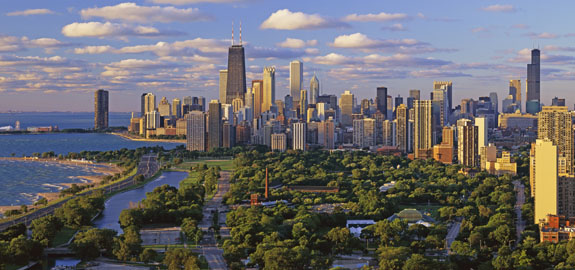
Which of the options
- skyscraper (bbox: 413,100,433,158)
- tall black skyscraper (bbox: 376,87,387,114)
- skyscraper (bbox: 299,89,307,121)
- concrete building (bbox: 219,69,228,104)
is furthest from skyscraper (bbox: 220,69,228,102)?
skyscraper (bbox: 413,100,433,158)

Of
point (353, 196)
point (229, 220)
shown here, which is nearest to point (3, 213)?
point (229, 220)

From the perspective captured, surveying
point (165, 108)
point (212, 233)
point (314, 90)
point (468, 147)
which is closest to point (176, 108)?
point (165, 108)

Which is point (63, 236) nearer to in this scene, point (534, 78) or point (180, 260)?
point (180, 260)

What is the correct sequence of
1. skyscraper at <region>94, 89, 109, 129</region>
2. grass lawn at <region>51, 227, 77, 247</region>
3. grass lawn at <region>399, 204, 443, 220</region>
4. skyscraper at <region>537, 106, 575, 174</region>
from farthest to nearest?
skyscraper at <region>94, 89, 109, 129</region> < skyscraper at <region>537, 106, 575, 174</region> < grass lawn at <region>399, 204, 443, 220</region> < grass lawn at <region>51, 227, 77, 247</region>

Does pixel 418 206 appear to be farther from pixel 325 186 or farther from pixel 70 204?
pixel 70 204

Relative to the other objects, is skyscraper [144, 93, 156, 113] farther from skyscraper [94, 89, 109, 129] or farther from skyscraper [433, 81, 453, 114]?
skyscraper [433, 81, 453, 114]

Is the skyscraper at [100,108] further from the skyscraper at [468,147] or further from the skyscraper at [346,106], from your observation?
the skyscraper at [468,147]

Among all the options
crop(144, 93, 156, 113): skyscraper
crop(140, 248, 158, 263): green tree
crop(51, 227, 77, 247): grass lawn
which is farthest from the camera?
Answer: crop(144, 93, 156, 113): skyscraper
